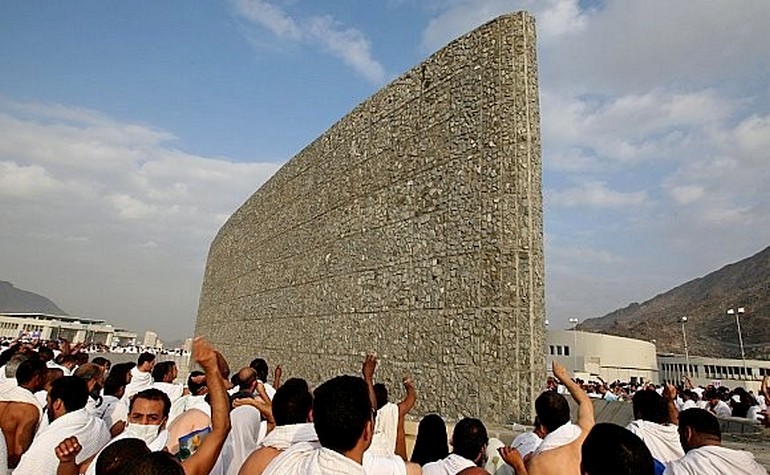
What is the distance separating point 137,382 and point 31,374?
1.26 m

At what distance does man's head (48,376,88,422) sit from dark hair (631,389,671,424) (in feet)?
10.4

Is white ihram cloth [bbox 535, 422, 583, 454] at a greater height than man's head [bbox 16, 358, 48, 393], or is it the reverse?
man's head [bbox 16, 358, 48, 393]

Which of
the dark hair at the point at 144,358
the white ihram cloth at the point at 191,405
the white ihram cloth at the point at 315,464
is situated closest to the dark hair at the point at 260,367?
the white ihram cloth at the point at 191,405

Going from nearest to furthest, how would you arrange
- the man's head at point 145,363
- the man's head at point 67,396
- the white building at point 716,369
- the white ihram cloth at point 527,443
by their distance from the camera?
the man's head at point 67,396
the white ihram cloth at point 527,443
the man's head at point 145,363
the white building at point 716,369

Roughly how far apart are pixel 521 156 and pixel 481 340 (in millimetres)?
2769

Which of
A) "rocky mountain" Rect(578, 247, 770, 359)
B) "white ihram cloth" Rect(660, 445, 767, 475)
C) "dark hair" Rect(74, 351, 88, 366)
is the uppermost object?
"rocky mountain" Rect(578, 247, 770, 359)

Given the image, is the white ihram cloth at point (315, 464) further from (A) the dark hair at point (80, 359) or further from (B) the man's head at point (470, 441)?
(A) the dark hair at point (80, 359)

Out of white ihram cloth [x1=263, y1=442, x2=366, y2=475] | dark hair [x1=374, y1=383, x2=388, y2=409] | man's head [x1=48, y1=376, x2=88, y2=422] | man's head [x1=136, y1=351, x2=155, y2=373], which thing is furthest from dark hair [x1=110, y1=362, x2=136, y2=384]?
white ihram cloth [x1=263, y1=442, x2=366, y2=475]

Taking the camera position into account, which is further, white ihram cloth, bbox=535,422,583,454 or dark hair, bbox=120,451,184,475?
white ihram cloth, bbox=535,422,583,454

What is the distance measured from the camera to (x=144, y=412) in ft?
9.02

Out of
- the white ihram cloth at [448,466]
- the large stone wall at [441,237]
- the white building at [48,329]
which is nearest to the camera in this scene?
the white ihram cloth at [448,466]

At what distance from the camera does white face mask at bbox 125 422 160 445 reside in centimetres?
269

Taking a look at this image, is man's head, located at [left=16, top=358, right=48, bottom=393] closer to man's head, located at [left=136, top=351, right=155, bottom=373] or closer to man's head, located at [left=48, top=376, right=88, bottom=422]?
man's head, located at [left=48, top=376, right=88, bottom=422]

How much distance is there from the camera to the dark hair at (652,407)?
2.88 m
